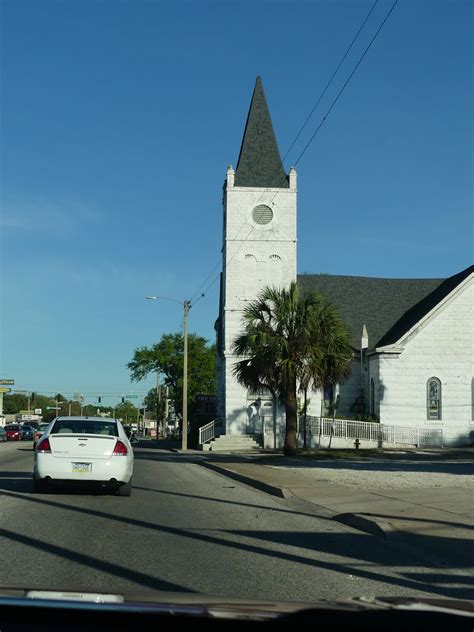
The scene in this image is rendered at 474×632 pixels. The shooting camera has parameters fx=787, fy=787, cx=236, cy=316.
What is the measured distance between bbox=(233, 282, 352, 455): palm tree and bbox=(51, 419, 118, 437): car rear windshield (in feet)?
60.1

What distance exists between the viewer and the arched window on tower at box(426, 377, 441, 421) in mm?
43688

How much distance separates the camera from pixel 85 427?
51.8 feet

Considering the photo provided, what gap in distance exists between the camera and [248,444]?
47344mm

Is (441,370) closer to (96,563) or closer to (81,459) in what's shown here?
(81,459)

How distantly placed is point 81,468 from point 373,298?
39.3m

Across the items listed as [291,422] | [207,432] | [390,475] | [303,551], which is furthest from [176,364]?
[303,551]

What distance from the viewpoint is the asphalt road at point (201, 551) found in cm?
744

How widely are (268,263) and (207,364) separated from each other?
39548mm

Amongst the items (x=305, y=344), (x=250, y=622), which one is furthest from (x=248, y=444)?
(x=250, y=622)

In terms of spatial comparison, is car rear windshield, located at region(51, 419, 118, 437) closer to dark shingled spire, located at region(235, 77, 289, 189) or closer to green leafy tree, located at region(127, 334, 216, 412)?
dark shingled spire, located at region(235, 77, 289, 189)

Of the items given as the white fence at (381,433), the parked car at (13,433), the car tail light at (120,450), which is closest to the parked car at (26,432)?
the parked car at (13,433)

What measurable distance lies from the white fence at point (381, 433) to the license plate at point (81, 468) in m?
28.9

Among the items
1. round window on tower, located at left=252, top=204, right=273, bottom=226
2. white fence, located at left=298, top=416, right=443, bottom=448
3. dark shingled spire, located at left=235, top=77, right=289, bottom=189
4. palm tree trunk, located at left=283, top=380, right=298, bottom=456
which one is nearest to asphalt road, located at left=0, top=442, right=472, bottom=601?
palm tree trunk, located at left=283, top=380, right=298, bottom=456

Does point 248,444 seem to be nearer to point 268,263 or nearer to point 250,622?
point 268,263
